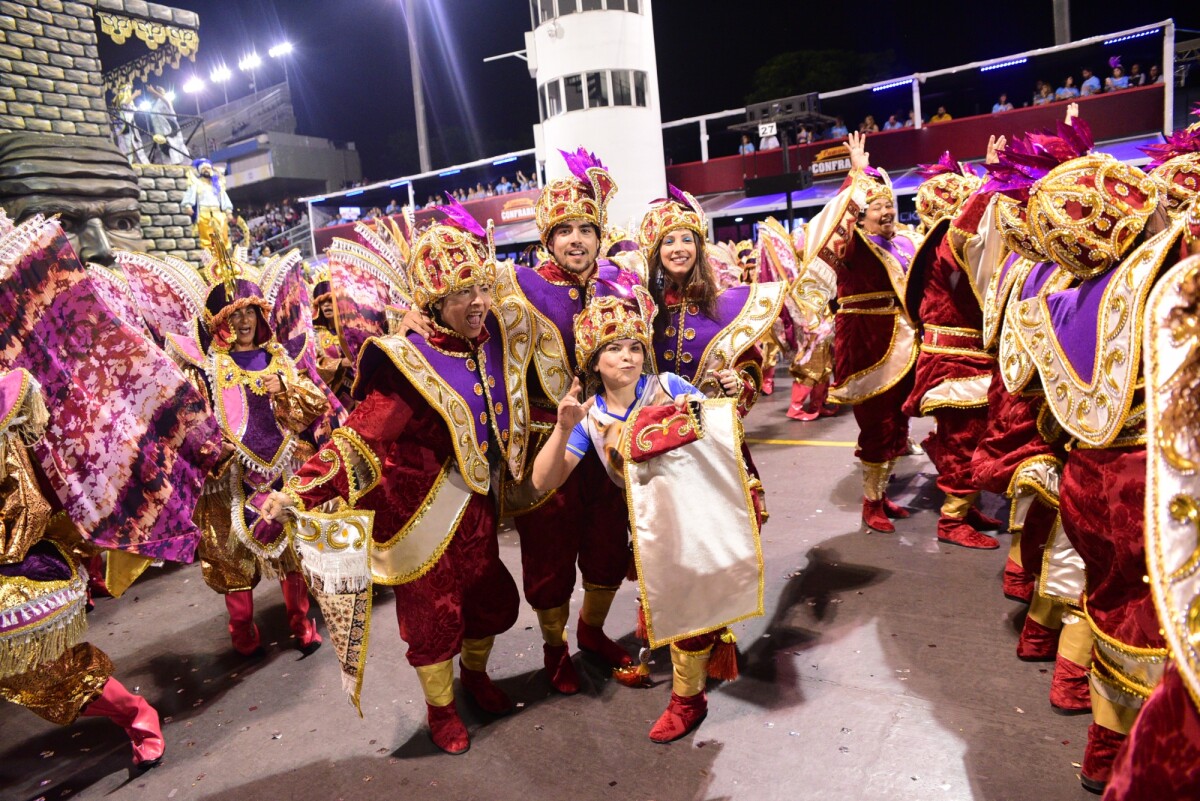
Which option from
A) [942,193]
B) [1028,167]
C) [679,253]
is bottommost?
[679,253]

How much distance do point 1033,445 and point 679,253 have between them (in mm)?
1421

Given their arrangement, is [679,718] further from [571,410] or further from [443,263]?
[443,263]

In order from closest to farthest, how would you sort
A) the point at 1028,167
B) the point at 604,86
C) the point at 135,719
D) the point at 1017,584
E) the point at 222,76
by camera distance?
the point at 1028,167 < the point at 135,719 < the point at 1017,584 < the point at 604,86 < the point at 222,76

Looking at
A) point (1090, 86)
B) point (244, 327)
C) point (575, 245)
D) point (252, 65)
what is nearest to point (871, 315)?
point (575, 245)

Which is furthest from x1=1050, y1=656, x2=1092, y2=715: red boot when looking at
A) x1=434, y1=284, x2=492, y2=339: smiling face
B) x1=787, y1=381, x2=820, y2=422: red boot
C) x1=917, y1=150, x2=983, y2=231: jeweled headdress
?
x1=787, y1=381, x2=820, y2=422: red boot

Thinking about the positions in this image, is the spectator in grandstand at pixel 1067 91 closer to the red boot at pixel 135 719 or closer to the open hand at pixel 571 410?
the open hand at pixel 571 410

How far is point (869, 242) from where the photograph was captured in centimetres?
431

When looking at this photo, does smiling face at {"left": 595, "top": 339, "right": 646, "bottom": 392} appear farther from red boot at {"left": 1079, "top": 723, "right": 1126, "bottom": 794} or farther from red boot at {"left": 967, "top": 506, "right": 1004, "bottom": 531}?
red boot at {"left": 967, "top": 506, "right": 1004, "bottom": 531}

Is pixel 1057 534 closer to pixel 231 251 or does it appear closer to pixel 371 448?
pixel 371 448

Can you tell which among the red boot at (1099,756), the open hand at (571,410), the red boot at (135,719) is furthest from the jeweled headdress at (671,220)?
the red boot at (135,719)

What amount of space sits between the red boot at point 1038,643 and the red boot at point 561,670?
1.69 meters

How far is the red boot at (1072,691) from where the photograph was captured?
264 cm

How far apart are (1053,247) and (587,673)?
2266mm

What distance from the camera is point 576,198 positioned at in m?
3.12
